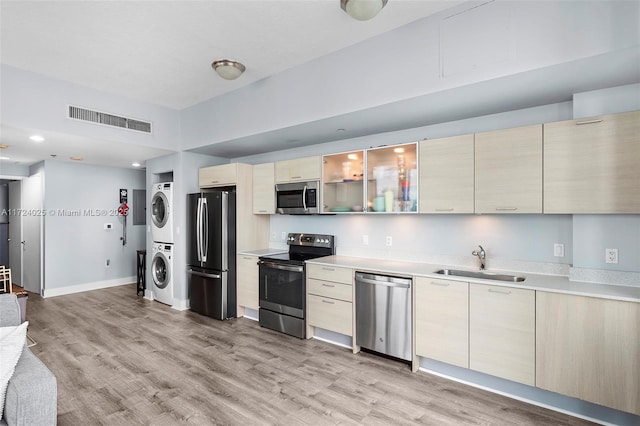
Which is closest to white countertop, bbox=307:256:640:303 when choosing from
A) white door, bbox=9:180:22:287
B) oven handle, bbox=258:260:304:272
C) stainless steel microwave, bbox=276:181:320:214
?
oven handle, bbox=258:260:304:272

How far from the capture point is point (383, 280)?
125 inches

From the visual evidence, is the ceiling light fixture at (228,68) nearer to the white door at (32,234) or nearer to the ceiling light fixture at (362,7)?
the ceiling light fixture at (362,7)

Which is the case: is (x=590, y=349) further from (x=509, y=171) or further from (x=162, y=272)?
(x=162, y=272)

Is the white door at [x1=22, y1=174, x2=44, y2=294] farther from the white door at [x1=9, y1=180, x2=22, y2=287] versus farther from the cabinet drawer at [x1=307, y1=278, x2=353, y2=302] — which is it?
the cabinet drawer at [x1=307, y1=278, x2=353, y2=302]

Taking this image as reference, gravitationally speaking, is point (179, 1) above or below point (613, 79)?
above

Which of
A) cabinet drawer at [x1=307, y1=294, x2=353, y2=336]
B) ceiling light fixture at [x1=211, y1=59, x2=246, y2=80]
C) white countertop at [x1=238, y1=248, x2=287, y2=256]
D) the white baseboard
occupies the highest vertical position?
ceiling light fixture at [x1=211, y1=59, x2=246, y2=80]

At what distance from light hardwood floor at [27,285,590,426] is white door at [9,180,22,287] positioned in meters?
3.60

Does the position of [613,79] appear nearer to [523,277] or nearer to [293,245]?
[523,277]

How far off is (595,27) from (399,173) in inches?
69.3

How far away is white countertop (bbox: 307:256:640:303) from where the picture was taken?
223 centimetres

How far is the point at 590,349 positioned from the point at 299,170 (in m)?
3.13

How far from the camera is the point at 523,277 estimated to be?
2807 millimetres

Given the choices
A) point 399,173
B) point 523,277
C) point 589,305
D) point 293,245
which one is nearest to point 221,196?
point 293,245

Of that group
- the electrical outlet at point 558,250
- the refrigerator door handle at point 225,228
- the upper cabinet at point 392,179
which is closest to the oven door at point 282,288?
the refrigerator door handle at point 225,228
